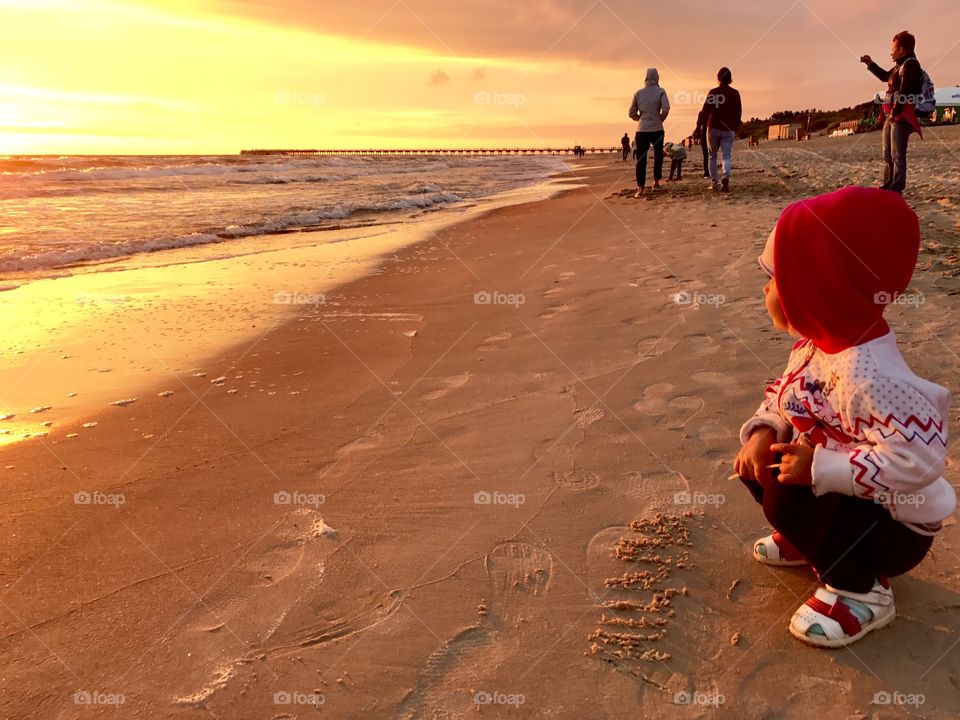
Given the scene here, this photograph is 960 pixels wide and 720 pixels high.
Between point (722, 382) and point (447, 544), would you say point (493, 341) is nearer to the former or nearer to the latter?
point (722, 382)

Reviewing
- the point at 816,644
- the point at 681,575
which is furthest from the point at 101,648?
the point at 816,644

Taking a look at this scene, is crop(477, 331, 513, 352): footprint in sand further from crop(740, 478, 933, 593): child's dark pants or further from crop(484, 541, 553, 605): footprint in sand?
crop(740, 478, 933, 593): child's dark pants

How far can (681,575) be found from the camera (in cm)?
231

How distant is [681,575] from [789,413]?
69 centimetres

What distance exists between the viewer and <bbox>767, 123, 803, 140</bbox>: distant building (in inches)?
2124

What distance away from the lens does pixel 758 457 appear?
208 cm

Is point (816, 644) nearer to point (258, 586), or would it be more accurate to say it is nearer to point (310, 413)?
point (258, 586)

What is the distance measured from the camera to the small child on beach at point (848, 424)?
167cm

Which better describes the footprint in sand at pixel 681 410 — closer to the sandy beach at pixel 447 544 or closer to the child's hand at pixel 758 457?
the sandy beach at pixel 447 544

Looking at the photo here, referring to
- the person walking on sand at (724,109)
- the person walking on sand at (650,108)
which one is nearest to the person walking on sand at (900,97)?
the person walking on sand at (724,109)

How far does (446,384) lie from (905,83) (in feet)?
24.8

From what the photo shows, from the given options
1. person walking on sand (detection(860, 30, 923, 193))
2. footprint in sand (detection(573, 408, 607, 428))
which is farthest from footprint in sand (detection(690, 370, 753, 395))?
person walking on sand (detection(860, 30, 923, 193))

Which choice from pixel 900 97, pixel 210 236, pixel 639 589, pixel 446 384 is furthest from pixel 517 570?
pixel 210 236

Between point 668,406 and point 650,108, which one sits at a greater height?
point 650,108
